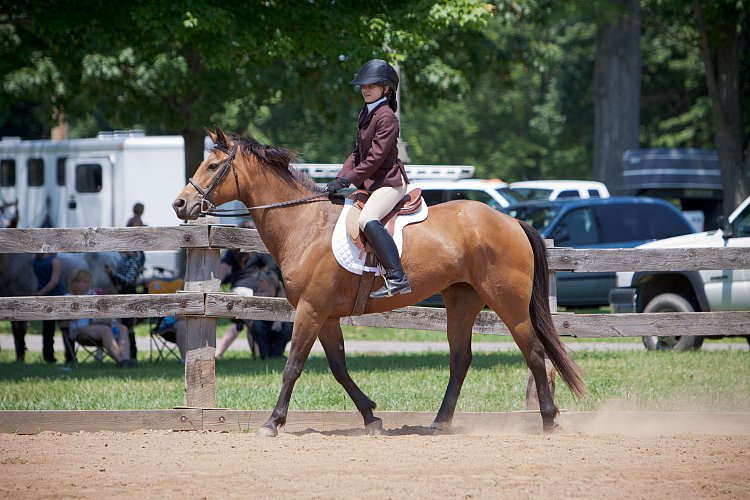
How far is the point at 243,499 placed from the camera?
227 inches

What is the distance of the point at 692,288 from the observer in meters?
14.3

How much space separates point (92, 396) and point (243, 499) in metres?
5.33

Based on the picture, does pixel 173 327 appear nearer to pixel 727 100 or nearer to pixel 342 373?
pixel 342 373

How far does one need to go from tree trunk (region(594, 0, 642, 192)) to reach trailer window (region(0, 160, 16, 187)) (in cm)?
1612

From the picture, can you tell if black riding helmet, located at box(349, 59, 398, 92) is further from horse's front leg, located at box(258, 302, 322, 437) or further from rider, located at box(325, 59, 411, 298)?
horse's front leg, located at box(258, 302, 322, 437)

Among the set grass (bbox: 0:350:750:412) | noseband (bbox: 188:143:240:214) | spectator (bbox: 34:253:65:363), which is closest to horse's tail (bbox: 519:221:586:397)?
grass (bbox: 0:350:750:412)

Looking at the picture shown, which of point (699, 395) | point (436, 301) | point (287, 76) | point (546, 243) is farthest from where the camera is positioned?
point (287, 76)

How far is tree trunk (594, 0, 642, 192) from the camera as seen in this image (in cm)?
2641

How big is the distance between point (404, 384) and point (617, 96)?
56.2ft

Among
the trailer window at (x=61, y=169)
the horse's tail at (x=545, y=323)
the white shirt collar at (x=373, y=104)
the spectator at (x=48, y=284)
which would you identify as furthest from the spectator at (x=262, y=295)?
the trailer window at (x=61, y=169)

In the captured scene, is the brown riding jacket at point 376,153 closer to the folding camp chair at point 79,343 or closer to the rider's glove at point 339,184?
the rider's glove at point 339,184

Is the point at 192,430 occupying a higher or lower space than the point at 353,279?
lower

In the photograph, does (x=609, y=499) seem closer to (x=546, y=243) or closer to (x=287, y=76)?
(x=546, y=243)

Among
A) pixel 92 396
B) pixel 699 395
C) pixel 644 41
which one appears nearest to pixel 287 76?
pixel 92 396
